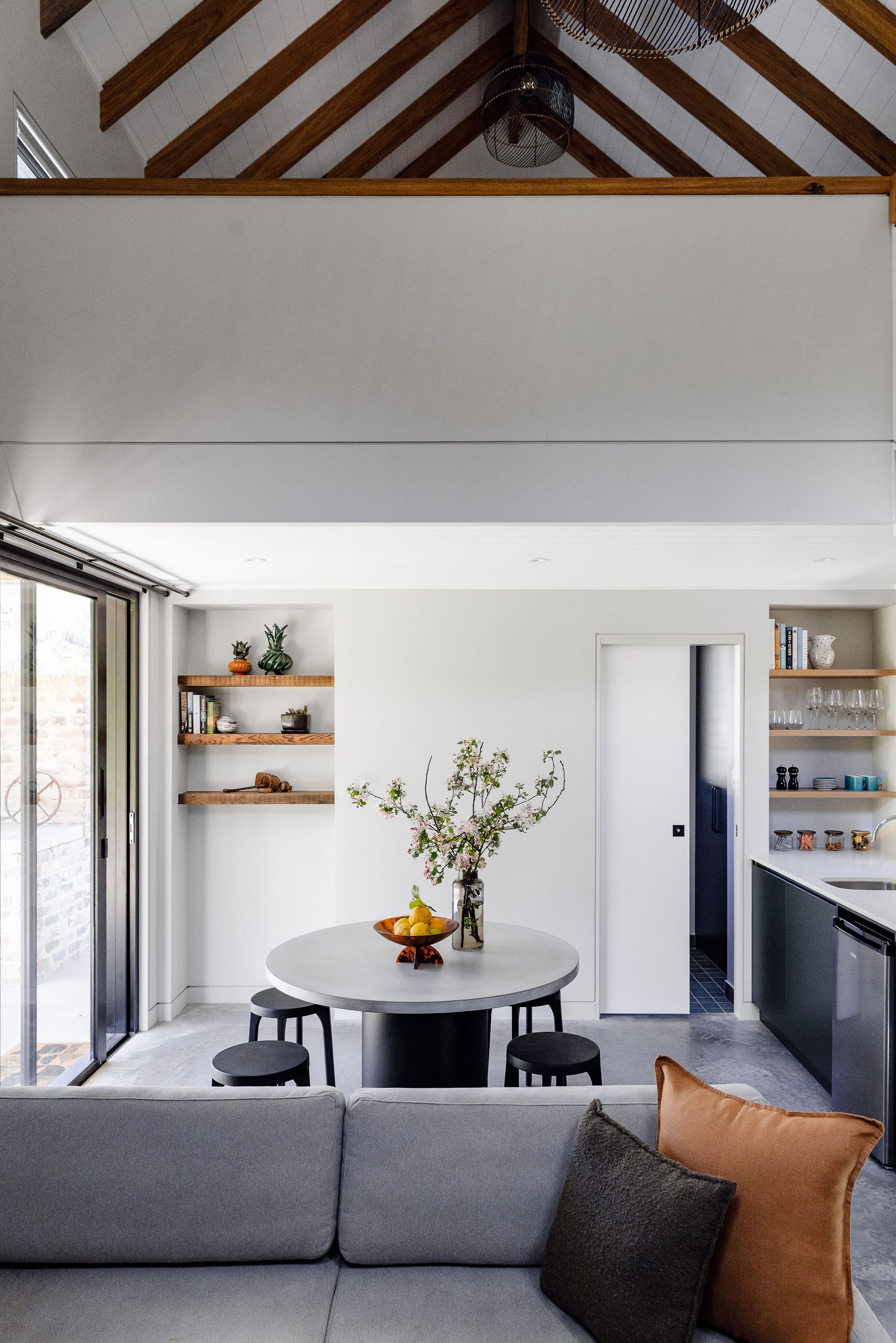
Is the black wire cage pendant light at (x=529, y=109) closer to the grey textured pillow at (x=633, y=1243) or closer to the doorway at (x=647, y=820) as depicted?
the doorway at (x=647, y=820)

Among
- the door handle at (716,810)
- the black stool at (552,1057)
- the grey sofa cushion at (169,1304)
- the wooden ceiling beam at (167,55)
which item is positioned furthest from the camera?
the door handle at (716,810)

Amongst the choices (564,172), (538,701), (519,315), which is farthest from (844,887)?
(564,172)

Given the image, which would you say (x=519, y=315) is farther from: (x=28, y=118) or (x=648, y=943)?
(x=648, y=943)

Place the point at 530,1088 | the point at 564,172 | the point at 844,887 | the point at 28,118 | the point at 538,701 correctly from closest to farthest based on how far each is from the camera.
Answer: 1. the point at 530,1088
2. the point at 28,118
3. the point at 844,887
4. the point at 538,701
5. the point at 564,172

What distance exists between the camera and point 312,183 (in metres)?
2.76

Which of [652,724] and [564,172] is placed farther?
[564,172]

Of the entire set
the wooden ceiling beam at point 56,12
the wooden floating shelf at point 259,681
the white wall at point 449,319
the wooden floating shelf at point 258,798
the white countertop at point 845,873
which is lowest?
the white countertop at point 845,873

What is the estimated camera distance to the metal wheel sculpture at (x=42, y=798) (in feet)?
10.1

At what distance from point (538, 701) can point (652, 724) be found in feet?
2.18

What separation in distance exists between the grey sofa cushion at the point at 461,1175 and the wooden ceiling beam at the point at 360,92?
4.07 metres

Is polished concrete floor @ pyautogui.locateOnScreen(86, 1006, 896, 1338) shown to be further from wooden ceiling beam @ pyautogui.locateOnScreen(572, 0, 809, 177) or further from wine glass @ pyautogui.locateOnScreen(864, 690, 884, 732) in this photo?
wooden ceiling beam @ pyautogui.locateOnScreen(572, 0, 809, 177)

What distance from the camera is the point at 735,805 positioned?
15.8ft

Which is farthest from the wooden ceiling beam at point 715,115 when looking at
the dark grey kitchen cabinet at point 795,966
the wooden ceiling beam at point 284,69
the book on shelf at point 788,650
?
the dark grey kitchen cabinet at point 795,966

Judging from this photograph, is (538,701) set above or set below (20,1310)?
above
